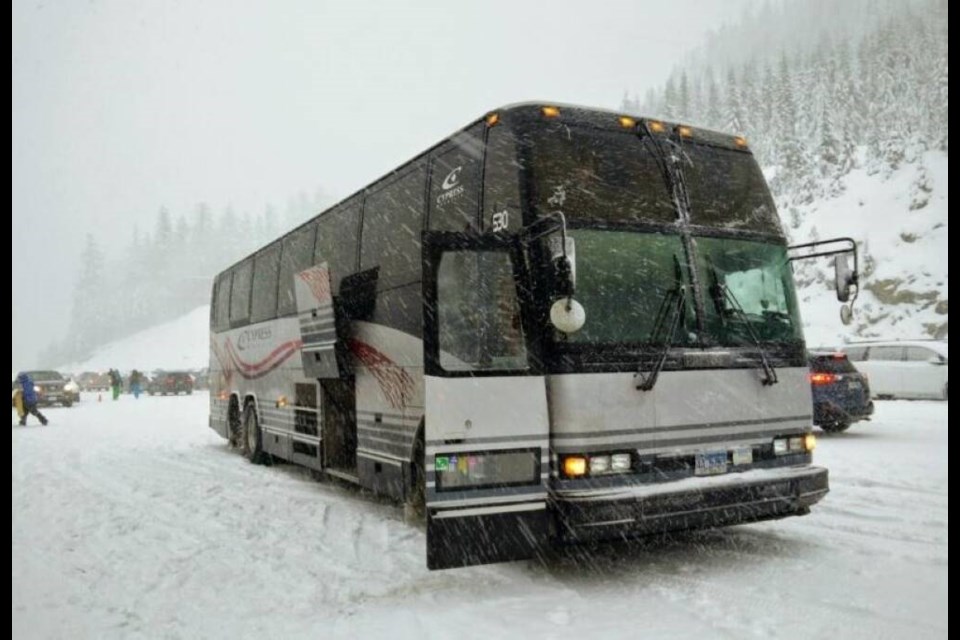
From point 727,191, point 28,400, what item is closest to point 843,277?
point 727,191

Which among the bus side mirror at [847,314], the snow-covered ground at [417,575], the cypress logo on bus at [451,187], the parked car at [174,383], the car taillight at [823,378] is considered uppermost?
the cypress logo on bus at [451,187]

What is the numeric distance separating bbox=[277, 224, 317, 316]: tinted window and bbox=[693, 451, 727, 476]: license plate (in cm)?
664

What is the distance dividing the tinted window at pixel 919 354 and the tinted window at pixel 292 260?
59.7 feet

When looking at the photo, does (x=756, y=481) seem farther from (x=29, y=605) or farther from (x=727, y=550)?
(x=29, y=605)

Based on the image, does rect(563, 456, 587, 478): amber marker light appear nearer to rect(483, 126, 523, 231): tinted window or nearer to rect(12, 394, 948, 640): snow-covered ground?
rect(12, 394, 948, 640): snow-covered ground

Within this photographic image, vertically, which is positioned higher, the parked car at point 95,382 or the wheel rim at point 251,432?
the wheel rim at point 251,432

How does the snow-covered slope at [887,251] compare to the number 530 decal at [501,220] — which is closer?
the number 530 decal at [501,220]

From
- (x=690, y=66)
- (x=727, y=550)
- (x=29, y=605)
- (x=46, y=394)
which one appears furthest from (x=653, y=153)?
(x=690, y=66)

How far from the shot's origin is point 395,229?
838 centimetres

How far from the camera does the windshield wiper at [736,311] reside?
6383mm

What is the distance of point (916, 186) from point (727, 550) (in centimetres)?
6233

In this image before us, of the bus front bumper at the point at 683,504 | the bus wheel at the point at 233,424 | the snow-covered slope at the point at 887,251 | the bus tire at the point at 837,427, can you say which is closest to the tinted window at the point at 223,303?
the bus wheel at the point at 233,424

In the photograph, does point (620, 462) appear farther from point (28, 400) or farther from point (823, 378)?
point (28, 400)

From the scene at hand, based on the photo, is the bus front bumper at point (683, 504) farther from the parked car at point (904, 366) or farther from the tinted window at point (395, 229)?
the parked car at point (904, 366)
